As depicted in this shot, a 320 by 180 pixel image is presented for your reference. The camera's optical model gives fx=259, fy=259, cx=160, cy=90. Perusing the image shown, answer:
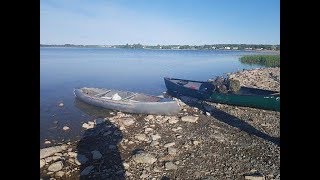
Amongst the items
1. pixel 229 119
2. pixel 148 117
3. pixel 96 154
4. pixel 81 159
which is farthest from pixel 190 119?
pixel 81 159

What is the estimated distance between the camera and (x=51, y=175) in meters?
8.39

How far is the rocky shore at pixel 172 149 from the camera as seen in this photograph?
8492mm

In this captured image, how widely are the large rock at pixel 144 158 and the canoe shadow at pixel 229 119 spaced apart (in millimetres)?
5447

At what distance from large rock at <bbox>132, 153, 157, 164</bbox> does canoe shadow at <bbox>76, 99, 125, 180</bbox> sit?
0.55m

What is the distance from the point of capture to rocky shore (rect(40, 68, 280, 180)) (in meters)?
8.49

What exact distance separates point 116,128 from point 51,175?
517 cm

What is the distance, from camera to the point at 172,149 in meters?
10.4

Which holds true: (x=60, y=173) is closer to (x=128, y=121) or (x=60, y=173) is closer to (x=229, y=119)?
Answer: (x=128, y=121)

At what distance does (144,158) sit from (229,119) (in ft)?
24.0

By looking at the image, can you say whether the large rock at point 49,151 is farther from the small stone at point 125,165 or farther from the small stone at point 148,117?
the small stone at point 148,117

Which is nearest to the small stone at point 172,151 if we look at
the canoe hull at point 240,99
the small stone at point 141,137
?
the small stone at point 141,137
